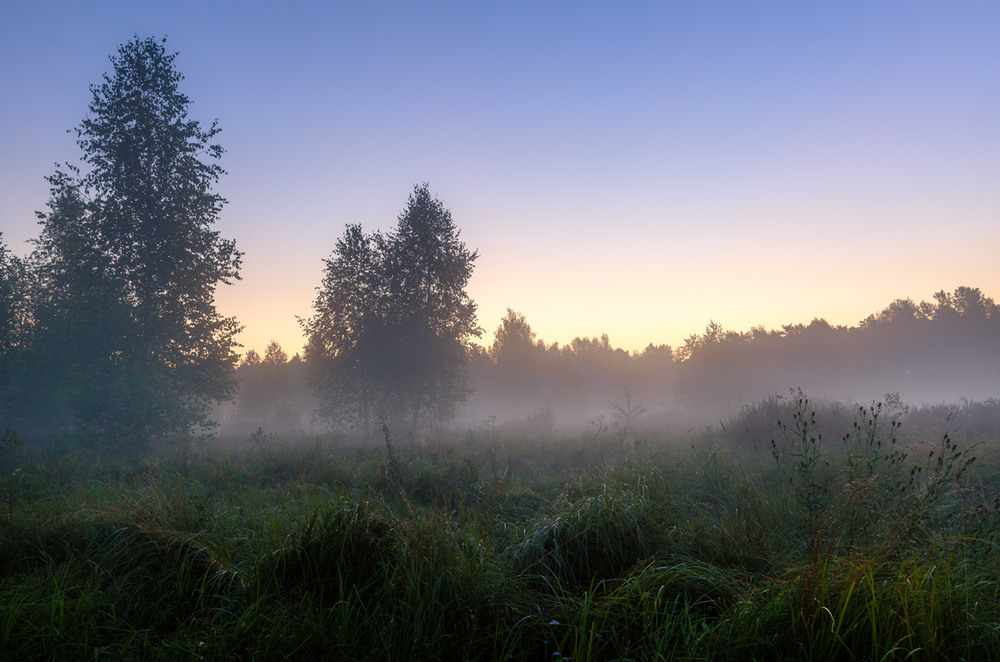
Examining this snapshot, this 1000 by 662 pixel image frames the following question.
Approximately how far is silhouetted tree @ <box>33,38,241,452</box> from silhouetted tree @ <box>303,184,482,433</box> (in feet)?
19.7

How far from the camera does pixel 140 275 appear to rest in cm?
1389

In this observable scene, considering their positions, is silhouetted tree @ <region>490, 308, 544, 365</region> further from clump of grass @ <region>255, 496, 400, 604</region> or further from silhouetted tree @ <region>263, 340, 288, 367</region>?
clump of grass @ <region>255, 496, 400, 604</region>

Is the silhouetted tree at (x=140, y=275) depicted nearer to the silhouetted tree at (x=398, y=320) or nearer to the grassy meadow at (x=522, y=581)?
the silhouetted tree at (x=398, y=320)

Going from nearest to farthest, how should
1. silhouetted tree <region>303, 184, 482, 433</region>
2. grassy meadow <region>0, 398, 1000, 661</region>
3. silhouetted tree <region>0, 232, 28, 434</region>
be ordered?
grassy meadow <region>0, 398, 1000, 661</region> → silhouetted tree <region>0, 232, 28, 434</region> → silhouetted tree <region>303, 184, 482, 433</region>

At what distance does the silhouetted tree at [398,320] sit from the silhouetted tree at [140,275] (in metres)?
6.01

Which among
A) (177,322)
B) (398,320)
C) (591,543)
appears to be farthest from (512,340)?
(591,543)

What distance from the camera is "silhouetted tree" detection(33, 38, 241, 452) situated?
12.9 metres

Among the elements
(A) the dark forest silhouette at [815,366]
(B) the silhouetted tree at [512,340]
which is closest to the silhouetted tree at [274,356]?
(A) the dark forest silhouette at [815,366]

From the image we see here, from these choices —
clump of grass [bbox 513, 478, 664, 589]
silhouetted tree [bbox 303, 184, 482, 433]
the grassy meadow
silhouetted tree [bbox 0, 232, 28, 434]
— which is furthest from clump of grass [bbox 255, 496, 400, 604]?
silhouetted tree [bbox 0, 232, 28, 434]

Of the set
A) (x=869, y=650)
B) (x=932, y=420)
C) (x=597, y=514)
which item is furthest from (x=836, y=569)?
(x=932, y=420)

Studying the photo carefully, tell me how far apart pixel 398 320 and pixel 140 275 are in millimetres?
9167

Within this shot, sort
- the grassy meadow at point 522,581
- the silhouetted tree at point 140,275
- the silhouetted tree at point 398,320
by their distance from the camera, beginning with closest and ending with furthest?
1. the grassy meadow at point 522,581
2. the silhouetted tree at point 140,275
3. the silhouetted tree at point 398,320

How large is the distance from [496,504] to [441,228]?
55.1 feet

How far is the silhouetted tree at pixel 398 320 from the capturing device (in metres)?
20.1
